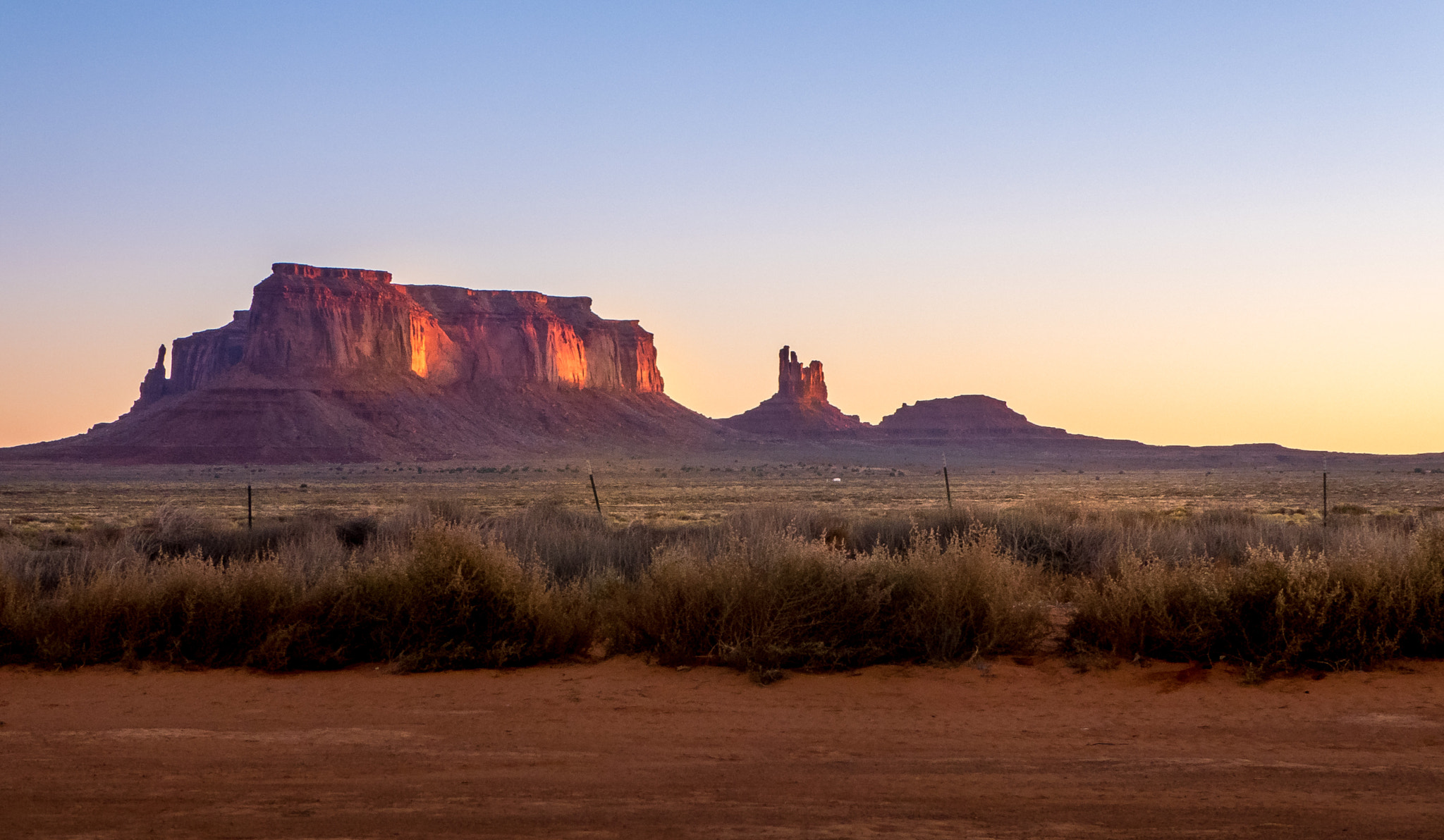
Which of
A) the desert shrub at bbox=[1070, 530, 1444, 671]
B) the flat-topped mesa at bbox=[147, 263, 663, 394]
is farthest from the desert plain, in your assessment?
the flat-topped mesa at bbox=[147, 263, 663, 394]

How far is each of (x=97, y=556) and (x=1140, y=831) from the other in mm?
11352

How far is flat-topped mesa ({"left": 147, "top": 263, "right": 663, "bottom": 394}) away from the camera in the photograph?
118000 mm

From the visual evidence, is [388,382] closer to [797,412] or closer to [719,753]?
[797,412]

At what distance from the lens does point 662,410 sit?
460 ft

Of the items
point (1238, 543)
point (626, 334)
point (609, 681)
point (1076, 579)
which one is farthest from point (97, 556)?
point (626, 334)

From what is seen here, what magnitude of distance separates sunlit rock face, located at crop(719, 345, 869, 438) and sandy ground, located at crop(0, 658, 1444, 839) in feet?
457

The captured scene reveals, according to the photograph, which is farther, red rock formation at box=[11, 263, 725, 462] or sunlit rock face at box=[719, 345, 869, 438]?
sunlit rock face at box=[719, 345, 869, 438]

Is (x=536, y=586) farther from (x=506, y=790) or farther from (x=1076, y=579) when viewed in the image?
(x=1076, y=579)

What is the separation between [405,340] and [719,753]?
12234 centimetres

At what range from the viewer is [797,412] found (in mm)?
159625

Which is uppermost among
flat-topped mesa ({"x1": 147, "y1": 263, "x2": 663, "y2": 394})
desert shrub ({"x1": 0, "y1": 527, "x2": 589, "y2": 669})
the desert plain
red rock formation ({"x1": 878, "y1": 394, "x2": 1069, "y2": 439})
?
flat-topped mesa ({"x1": 147, "y1": 263, "x2": 663, "y2": 394})

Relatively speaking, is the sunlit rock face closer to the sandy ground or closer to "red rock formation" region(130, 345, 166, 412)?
"red rock formation" region(130, 345, 166, 412)

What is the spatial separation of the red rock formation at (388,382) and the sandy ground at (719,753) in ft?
312

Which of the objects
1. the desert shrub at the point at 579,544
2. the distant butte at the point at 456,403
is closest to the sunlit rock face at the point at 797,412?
the distant butte at the point at 456,403
